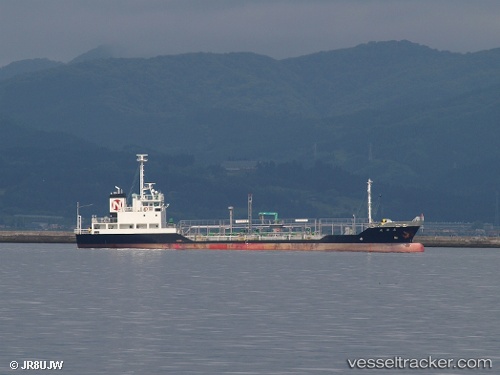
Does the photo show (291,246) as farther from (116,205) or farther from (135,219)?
(116,205)

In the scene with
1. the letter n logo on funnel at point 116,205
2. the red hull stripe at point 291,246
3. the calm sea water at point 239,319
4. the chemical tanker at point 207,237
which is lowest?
the calm sea water at point 239,319

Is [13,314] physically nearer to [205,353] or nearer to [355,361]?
[205,353]

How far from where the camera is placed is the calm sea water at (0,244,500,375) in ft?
195

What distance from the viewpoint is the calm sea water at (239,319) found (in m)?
59.5

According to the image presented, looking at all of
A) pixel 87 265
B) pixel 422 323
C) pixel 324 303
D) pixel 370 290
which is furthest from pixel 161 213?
pixel 422 323

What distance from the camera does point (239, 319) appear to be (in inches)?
2975

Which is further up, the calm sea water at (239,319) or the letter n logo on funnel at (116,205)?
the letter n logo on funnel at (116,205)

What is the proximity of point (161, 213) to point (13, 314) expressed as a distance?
359ft

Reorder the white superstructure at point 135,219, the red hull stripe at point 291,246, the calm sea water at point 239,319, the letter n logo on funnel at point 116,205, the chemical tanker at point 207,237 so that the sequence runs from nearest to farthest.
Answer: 1. the calm sea water at point 239,319
2. the chemical tanker at point 207,237
3. the red hull stripe at point 291,246
4. the white superstructure at point 135,219
5. the letter n logo on funnel at point 116,205

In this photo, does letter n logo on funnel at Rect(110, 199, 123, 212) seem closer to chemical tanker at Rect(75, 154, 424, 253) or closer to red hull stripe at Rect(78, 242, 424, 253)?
chemical tanker at Rect(75, 154, 424, 253)

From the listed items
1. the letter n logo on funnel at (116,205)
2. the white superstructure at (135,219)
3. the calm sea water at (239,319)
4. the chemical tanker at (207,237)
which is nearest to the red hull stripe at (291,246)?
the chemical tanker at (207,237)

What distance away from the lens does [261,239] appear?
19200 cm

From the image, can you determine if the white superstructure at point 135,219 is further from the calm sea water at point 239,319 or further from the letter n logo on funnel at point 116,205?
the calm sea water at point 239,319

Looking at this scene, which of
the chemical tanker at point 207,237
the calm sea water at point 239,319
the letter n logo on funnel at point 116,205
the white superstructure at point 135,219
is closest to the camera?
the calm sea water at point 239,319
